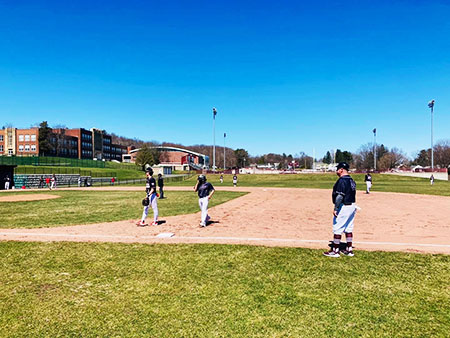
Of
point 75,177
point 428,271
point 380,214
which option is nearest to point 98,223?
point 428,271

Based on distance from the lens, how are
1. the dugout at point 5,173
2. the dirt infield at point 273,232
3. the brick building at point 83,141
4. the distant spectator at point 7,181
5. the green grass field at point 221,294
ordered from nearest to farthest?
the green grass field at point 221,294 → the dirt infield at point 273,232 → the distant spectator at point 7,181 → the dugout at point 5,173 → the brick building at point 83,141

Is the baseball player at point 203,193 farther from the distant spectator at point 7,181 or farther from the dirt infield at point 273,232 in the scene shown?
the distant spectator at point 7,181

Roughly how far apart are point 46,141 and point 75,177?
169 feet

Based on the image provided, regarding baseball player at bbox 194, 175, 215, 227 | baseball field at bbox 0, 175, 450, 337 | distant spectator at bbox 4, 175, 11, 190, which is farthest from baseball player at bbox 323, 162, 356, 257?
distant spectator at bbox 4, 175, 11, 190

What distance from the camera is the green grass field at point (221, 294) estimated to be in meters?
3.92

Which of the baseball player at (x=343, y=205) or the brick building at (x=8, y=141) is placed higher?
the brick building at (x=8, y=141)

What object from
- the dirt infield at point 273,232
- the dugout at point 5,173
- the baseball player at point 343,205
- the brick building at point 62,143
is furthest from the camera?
the brick building at point 62,143

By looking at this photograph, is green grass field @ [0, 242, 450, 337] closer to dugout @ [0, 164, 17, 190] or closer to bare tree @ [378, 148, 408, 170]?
dugout @ [0, 164, 17, 190]

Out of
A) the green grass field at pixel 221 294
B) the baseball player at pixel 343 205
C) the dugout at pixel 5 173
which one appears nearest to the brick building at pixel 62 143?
the dugout at pixel 5 173

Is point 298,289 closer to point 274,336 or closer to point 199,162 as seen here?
point 274,336

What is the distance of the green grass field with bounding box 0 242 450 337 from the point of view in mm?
3922

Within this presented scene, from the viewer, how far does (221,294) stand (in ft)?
16.1

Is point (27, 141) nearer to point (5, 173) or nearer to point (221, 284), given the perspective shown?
point (5, 173)

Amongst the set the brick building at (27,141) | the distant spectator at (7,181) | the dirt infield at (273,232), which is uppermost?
the brick building at (27,141)
